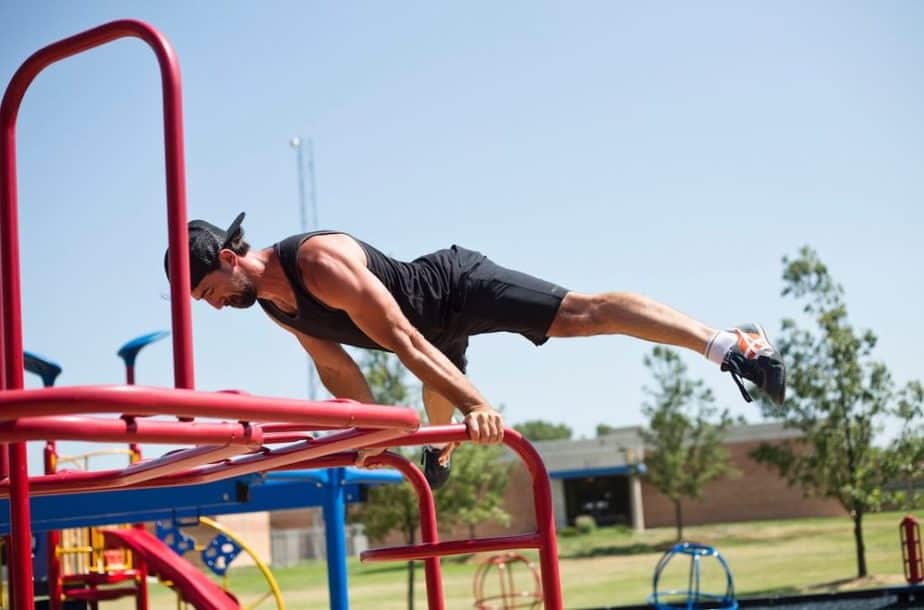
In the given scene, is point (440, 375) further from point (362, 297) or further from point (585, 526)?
point (585, 526)

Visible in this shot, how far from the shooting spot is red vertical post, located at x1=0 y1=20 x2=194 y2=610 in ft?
7.17

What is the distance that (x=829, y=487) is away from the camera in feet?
69.7

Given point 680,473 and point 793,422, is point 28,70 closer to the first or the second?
point 793,422

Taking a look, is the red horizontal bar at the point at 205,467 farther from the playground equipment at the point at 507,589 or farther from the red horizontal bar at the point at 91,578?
the red horizontal bar at the point at 91,578

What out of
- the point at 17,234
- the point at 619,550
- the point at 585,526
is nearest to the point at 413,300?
the point at 17,234

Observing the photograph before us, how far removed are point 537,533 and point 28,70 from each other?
1705 mm

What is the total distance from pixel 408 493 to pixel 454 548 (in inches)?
790

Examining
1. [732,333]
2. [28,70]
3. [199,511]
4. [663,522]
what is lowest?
[663,522]

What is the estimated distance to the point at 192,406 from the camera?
77.0 inches

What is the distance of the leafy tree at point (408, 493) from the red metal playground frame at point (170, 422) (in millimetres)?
16854

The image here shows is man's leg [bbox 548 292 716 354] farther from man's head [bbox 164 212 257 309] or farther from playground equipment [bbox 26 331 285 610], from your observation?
playground equipment [bbox 26 331 285 610]

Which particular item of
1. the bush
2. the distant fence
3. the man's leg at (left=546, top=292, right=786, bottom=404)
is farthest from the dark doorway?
the man's leg at (left=546, top=292, right=786, bottom=404)

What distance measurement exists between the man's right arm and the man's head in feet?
2.73

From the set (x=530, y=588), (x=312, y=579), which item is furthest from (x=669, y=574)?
(x=312, y=579)
